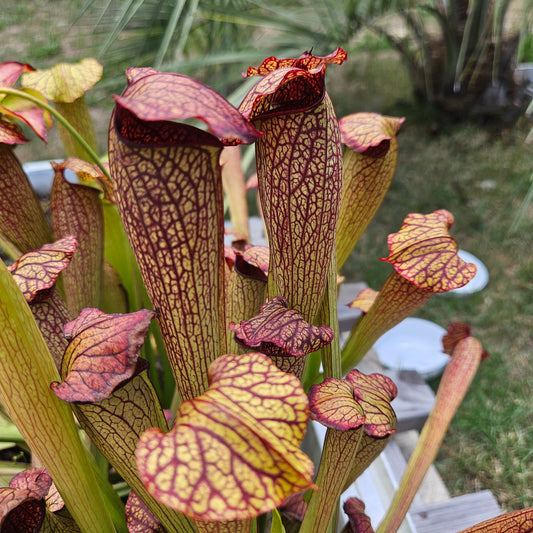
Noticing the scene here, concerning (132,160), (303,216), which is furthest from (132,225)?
(303,216)

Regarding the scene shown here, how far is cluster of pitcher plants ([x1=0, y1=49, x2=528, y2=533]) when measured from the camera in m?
0.33

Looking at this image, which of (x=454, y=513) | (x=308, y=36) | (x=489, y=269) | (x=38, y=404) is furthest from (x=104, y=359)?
(x=489, y=269)

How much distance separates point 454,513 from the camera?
90 centimetres

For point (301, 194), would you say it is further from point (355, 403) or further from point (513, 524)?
point (513, 524)

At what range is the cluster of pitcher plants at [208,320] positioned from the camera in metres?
0.33

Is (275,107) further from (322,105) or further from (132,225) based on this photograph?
(132,225)

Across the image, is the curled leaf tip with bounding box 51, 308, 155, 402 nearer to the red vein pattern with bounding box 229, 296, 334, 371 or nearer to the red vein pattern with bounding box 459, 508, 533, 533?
the red vein pattern with bounding box 229, 296, 334, 371

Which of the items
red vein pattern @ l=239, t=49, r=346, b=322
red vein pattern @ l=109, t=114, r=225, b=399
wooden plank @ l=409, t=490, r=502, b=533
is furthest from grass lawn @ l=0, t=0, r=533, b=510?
red vein pattern @ l=109, t=114, r=225, b=399

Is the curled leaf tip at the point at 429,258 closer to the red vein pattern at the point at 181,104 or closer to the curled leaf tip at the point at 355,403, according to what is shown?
the curled leaf tip at the point at 355,403

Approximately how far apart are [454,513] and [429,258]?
576 mm

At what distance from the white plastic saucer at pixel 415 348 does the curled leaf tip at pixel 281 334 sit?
1.12 m

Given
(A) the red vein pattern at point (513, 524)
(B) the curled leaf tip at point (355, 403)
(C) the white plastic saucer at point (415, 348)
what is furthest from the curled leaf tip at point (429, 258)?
(C) the white plastic saucer at point (415, 348)

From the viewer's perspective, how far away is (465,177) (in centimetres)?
277

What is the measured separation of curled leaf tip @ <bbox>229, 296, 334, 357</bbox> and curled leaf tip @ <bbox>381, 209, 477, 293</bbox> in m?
0.16
